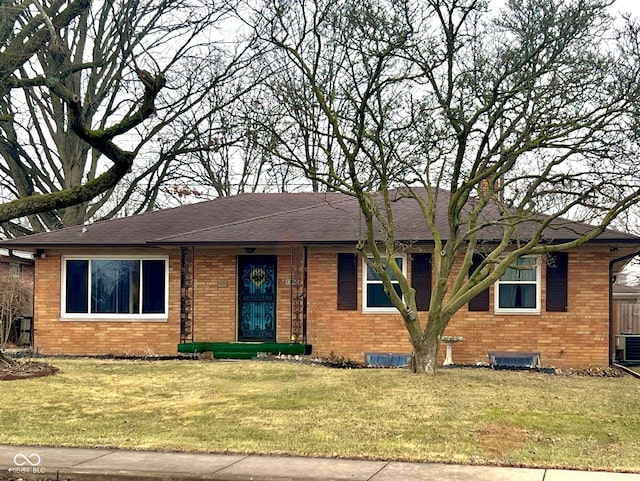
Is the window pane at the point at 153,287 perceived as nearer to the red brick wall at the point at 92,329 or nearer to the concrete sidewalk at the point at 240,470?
the red brick wall at the point at 92,329

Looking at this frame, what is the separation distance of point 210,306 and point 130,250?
248cm

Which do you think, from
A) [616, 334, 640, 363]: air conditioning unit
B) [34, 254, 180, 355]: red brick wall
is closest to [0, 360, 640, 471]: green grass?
[34, 254, 180, 355]: red brick wall

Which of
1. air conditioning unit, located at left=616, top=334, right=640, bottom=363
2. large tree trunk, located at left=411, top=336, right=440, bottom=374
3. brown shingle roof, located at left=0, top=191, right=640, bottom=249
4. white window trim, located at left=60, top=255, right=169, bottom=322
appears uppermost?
brown shingle roof, located at left=0, top=191, right=640, bottom=249

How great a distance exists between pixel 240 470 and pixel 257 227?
12253mm

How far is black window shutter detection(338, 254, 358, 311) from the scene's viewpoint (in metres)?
18.9

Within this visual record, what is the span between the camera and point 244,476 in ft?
25.5

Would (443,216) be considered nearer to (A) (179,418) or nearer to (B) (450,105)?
(B) (450,105)

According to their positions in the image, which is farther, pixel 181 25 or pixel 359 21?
pixel 181 25

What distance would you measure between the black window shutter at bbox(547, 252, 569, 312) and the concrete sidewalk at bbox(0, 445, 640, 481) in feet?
34.5

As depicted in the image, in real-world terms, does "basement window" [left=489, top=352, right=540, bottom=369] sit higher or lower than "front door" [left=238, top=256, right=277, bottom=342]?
lower

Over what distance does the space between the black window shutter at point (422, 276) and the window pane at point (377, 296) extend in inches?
18.1

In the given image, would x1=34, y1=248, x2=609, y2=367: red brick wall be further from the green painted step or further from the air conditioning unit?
the air conditioning unit

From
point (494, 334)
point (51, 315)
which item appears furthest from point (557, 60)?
point (51, 315)

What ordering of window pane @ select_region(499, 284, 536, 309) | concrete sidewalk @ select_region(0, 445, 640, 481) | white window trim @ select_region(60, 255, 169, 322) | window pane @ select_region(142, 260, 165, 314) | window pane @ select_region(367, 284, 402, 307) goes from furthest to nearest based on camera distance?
window pane @ select_region(142, 260, 165, 314)
white window trim @ select_region(60, 255, 169, 322)
window pane @ select_region(367, 284, 402, 307)
window pane @ select_region(499, 284, 536, 309)
concrete sidewalk @ select_region(0, 445, 640, 481)
